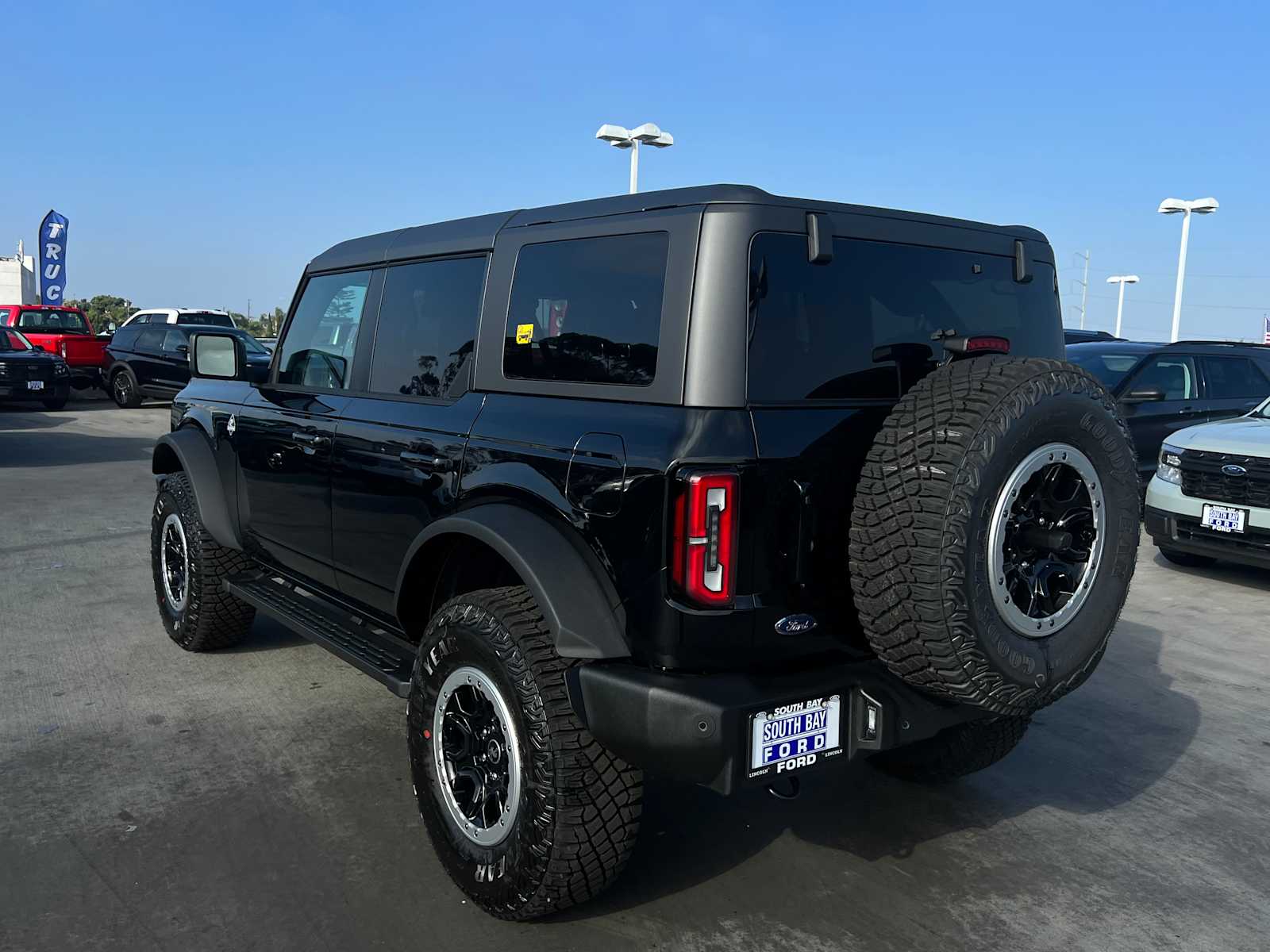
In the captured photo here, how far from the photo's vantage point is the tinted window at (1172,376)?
Answer: 1009 cm

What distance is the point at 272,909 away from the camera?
298 centimetres

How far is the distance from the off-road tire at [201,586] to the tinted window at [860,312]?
3.19m

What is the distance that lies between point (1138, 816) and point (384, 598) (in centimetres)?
276

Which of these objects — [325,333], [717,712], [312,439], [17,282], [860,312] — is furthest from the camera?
[17,282]

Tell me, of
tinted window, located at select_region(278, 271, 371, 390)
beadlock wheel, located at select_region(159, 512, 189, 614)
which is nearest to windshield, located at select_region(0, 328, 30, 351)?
beadlock wheel, located at select_region(159, 512, 189, 614)

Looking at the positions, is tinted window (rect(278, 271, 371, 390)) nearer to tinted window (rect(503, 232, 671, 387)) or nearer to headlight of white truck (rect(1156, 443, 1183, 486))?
tinted window (rect(503, 232, 671, 387))

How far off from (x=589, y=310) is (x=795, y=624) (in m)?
1.08

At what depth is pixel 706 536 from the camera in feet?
8.49

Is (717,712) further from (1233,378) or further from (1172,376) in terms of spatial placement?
(1233,378)

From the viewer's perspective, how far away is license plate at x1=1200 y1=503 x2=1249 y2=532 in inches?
280

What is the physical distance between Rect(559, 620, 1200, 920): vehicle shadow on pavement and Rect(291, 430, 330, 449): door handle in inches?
69.7

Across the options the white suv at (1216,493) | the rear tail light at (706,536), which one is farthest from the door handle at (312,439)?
the white suv at (1216,493)

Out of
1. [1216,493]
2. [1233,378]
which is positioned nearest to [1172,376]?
[1233,378]

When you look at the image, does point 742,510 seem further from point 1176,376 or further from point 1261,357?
point 1261,357
